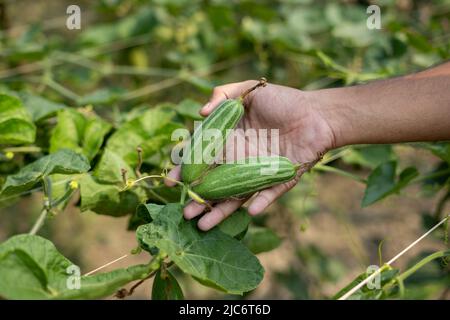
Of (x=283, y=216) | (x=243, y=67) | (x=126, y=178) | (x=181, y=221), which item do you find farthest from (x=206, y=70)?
(x=181, y=221)

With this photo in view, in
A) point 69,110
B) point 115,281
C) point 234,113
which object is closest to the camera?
point 115,281

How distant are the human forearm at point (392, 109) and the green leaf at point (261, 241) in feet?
1.29

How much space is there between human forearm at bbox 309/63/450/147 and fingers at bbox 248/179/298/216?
0.72 ft

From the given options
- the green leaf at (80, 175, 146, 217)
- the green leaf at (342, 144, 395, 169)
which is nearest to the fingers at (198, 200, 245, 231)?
the green leaf at (80, 175, 146, 217)

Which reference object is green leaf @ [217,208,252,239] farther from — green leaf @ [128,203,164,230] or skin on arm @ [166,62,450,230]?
green leaf @ [128,203,164,230]

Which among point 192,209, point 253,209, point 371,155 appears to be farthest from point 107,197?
point 371,155

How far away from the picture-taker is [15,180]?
1.39 metres

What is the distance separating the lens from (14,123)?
63.1 inches

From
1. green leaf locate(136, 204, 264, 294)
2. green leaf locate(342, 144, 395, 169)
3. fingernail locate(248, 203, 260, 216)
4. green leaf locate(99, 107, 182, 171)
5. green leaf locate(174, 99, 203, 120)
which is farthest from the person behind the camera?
green leaf locate(342, 144, 395, 169)

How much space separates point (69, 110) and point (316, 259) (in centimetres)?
161

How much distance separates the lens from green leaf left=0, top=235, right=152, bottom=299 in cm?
102

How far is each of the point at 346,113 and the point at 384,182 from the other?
33cm

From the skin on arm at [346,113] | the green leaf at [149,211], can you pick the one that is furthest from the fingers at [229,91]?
the green leaf at [149,211]
